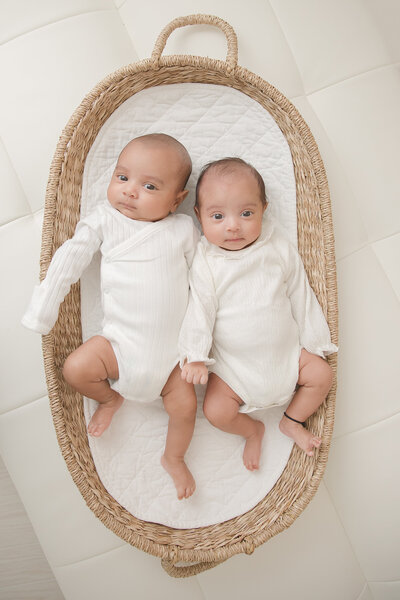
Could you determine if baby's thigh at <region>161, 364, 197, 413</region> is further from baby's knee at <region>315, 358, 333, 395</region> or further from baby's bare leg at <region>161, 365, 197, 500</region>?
baby's knee at <region>315, 358, 333, 395</region>

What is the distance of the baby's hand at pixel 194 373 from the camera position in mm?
1209

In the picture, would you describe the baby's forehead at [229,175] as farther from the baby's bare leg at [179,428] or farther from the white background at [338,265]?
the baby's bare leg at [179,428]

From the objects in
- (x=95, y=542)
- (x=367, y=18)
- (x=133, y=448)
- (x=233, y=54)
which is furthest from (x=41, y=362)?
(x=367, y=18)

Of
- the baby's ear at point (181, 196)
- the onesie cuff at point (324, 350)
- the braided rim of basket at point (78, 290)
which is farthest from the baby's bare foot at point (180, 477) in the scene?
the baby's ear at point (181, 196)

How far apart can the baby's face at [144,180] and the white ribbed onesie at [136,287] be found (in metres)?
→ 0.03

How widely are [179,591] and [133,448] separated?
16.4 inches

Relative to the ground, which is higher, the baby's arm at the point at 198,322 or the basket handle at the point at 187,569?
the baby's arm at the point at 198,322

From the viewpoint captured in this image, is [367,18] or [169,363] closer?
[169,363]

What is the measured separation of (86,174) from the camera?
1.35 m

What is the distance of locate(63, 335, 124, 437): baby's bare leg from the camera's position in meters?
1.20

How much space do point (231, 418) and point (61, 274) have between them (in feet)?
1.82

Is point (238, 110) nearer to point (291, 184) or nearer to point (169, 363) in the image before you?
point (291, 184)

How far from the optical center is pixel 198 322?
4.06ft

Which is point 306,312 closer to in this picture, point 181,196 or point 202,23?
point 181,196
